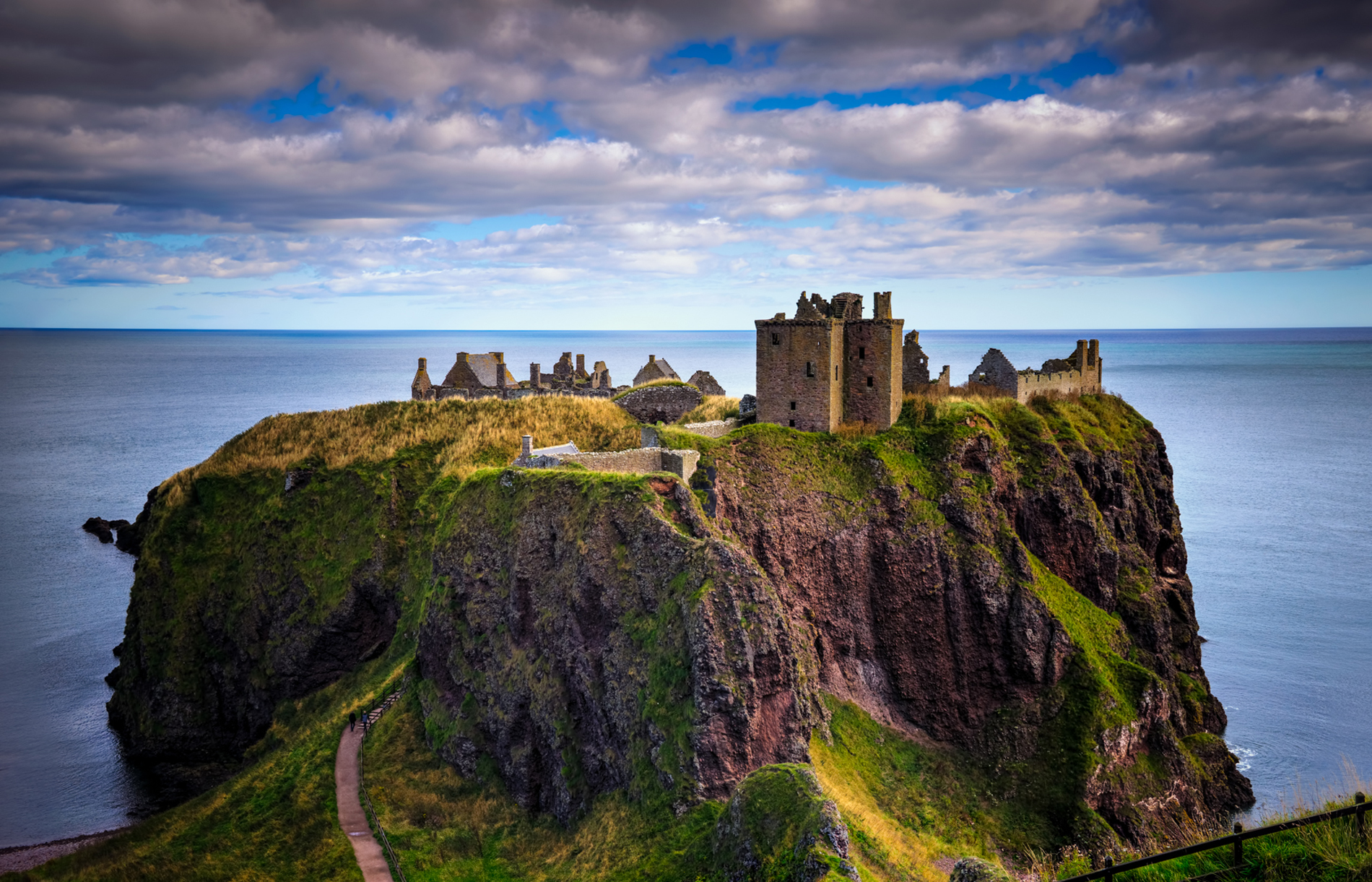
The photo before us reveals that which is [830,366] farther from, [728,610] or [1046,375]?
[1046,375]

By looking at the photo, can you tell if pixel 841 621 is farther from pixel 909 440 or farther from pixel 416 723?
pixel 416 723

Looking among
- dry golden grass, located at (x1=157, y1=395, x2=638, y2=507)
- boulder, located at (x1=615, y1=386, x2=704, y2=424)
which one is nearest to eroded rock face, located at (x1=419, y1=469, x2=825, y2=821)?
dry golden grass, located at (x1=157, y1=395, x2=638, y2=507)

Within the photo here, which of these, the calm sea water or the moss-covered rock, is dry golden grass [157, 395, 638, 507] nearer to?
the calm sea water

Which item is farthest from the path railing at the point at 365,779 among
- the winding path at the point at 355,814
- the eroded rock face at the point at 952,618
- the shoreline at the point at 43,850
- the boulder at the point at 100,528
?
the boulder at the point at 100,528

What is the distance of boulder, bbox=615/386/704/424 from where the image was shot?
221ft

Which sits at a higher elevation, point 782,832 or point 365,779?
point 782,832

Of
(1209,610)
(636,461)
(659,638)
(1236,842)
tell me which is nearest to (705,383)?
(636,461)

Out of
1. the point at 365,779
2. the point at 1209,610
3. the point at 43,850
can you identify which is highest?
the point at 365,779

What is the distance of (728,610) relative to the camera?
35.8 m

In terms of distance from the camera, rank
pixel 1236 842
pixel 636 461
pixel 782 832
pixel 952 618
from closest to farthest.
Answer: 1. pixel 1236 842
2. pixel 782 832
3. pixel 636 461
4. pixel 952 618

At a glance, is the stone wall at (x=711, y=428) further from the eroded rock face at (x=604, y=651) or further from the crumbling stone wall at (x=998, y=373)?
the crumbling stone wall at (x=998, y=373)

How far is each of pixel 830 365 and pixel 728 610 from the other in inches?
786

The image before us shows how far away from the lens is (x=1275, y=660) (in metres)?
71.9

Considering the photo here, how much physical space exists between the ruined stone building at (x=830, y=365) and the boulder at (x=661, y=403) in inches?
541
